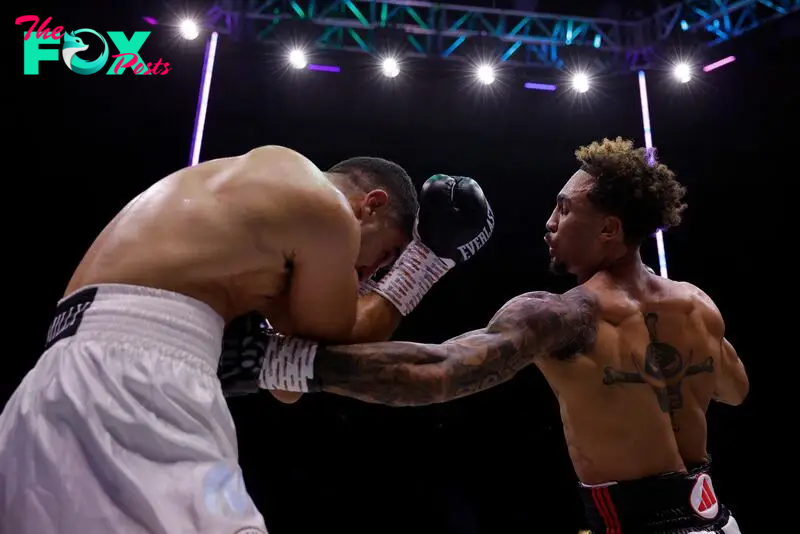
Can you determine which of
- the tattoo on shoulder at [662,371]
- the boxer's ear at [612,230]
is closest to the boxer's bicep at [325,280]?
the tattoo on shoulder at [662,371]

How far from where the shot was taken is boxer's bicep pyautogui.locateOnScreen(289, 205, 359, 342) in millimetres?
1332

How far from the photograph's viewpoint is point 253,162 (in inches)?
53.4

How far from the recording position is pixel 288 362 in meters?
1.47

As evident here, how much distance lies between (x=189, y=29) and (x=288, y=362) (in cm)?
388

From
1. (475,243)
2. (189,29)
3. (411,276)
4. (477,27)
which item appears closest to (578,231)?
(475,243)

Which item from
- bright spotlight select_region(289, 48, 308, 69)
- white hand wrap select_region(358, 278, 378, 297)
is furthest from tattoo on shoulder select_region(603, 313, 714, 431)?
bright spotlight select_region(289, 48, 308, 69)

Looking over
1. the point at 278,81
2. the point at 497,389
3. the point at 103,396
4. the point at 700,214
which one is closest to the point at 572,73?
the point at 700,214

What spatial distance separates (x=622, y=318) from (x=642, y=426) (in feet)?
0.94

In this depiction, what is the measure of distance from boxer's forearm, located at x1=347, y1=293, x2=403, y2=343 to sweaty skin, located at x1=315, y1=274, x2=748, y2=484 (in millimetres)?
66

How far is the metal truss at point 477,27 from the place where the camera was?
462 cm

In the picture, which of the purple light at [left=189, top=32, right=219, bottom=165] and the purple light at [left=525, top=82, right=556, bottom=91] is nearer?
the purple light at [left=189, top=32, right=219, bottom=165]

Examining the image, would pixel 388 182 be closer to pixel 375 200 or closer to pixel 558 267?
pixel 375 200

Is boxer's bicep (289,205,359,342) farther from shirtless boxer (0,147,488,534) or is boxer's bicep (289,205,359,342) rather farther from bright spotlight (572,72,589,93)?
bright spotlight (572,72,589,93)

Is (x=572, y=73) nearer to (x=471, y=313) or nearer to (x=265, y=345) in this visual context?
(x=471, y=313)
